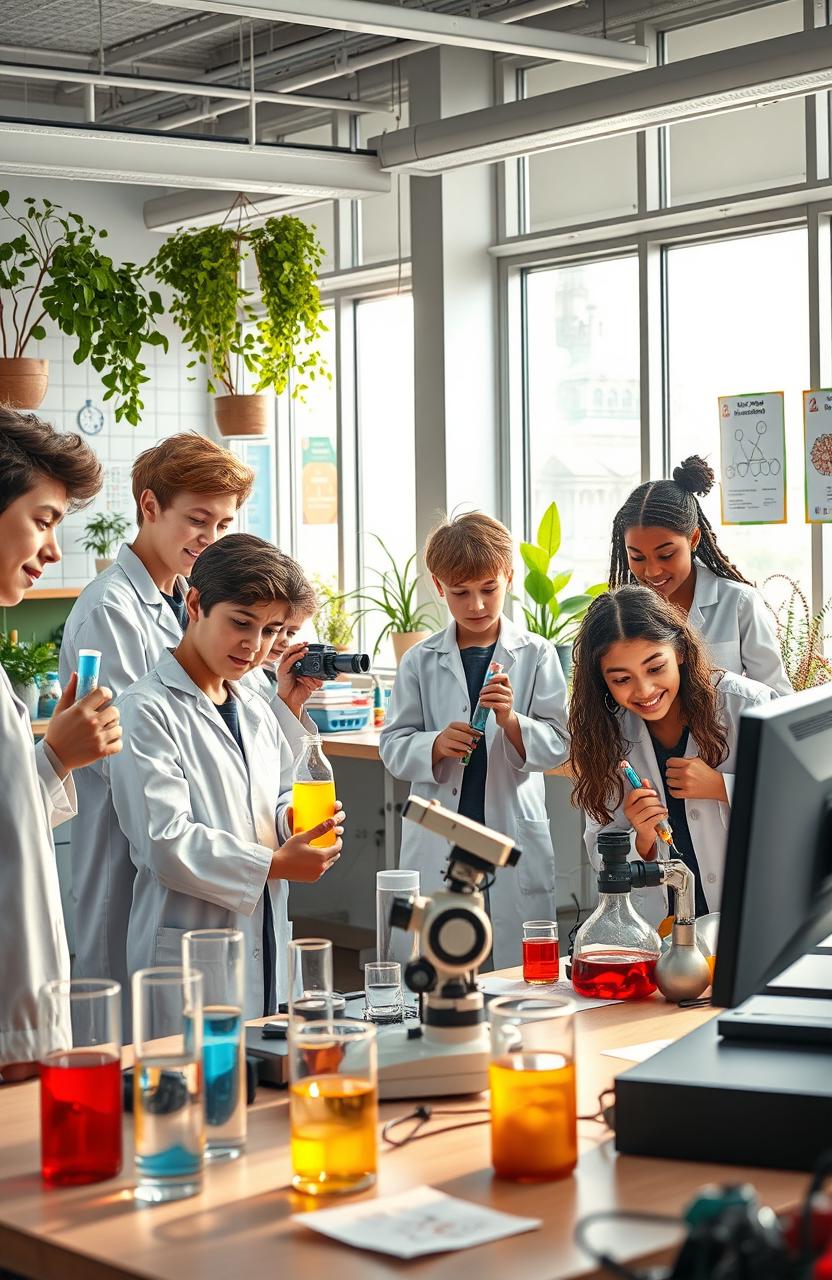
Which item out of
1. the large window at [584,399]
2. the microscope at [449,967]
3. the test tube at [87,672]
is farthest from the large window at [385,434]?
the microscope at [449,967]

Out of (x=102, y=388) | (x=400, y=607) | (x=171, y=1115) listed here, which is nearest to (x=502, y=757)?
(x=171, y=1115)

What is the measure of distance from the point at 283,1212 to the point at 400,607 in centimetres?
519

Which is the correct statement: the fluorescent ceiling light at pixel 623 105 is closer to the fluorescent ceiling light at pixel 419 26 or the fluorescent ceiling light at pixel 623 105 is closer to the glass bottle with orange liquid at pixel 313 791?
the fluorescent ceiling light at pixel 419 26

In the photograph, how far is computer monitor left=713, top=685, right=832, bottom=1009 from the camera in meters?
1.48

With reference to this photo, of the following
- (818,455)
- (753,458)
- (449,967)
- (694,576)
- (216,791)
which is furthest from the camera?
(753,458)

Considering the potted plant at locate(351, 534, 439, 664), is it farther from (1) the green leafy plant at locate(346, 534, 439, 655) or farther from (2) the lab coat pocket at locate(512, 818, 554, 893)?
(2) the lab coat pocket at locate(512, 818, 554, 893)

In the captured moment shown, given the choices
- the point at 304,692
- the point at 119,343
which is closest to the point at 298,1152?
the point at 304,692

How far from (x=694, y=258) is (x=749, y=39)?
77cm

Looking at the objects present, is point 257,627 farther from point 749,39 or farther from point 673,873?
point 749,39

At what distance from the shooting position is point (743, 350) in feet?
18.2

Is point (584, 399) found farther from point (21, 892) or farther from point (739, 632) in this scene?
point (21, 892)

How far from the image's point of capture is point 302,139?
7.46 metres

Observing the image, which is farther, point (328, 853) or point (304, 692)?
point (304, 692)

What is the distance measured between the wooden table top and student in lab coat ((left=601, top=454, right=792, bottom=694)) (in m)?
2.17
